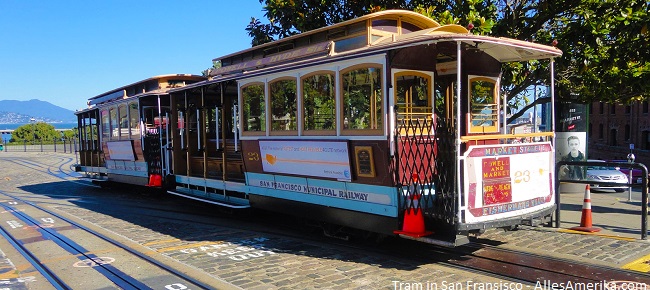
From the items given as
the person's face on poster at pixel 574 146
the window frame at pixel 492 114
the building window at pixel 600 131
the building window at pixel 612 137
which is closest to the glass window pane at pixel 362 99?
the window frame at pixel 492 114

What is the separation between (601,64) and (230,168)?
798 cm

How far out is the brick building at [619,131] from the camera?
3970 cm

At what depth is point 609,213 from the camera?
10.6 metres

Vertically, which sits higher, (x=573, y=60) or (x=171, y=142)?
(x=573, y=60)

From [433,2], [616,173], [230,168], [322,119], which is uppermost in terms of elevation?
[433,2]

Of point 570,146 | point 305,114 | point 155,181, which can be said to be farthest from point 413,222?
point 570,146

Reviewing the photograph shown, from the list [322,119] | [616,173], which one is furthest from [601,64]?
[616,173]

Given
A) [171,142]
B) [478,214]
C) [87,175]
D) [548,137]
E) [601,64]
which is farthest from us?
[87,175]

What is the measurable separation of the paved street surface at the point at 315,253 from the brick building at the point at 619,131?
32.8 meters

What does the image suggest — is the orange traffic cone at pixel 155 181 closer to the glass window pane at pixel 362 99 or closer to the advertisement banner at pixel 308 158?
the advertisement banner at pixel 308 158

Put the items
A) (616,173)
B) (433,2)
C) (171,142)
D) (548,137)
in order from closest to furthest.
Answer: (548,137), (433,2), (171,142), (616,173)

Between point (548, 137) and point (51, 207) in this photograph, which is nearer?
point (548, 137)

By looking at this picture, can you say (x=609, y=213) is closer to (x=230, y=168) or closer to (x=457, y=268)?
(x=457, y=268)

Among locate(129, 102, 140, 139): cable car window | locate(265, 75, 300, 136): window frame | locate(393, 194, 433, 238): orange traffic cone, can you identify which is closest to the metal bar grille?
locate(393, 194, 433, 238): orange traffic cone
